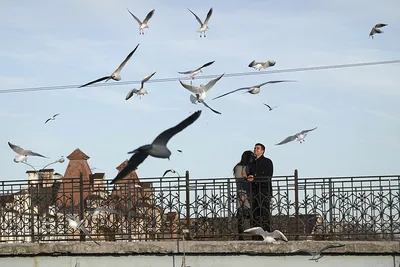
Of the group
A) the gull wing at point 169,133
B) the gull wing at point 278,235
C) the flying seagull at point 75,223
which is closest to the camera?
the gull wing at point 169,133

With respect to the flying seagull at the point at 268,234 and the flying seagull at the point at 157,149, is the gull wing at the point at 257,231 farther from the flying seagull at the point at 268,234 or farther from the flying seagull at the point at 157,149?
the flying seagull at the point at 157,149

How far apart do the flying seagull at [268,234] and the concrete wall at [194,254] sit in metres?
0.09

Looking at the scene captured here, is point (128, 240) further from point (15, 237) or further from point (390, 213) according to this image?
point (390, 213)

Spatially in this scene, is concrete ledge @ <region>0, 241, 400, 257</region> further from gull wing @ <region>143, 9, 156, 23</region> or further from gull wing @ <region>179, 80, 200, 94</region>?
gull wing @ <region>143, 9, 156, 23</region>

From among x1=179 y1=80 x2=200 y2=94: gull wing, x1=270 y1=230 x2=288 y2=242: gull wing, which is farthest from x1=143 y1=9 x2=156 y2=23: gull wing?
x1=270 y1=230 x2=288 y2=242: gull wing

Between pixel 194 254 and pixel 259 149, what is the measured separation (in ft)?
5.80

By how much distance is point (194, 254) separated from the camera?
1505 cm

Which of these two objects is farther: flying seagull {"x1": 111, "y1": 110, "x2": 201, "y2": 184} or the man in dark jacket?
the man in dark jacket

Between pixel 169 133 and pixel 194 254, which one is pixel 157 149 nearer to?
pixel 169 133

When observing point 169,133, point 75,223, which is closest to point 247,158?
point 75,223

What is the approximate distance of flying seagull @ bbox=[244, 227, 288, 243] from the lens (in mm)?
14594

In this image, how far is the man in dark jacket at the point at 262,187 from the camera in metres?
15.6

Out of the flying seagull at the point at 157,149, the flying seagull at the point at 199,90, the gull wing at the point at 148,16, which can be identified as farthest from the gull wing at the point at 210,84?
the flying seagull at the point at 157,149

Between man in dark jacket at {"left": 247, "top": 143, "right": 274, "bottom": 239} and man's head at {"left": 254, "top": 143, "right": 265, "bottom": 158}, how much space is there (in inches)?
1.5
